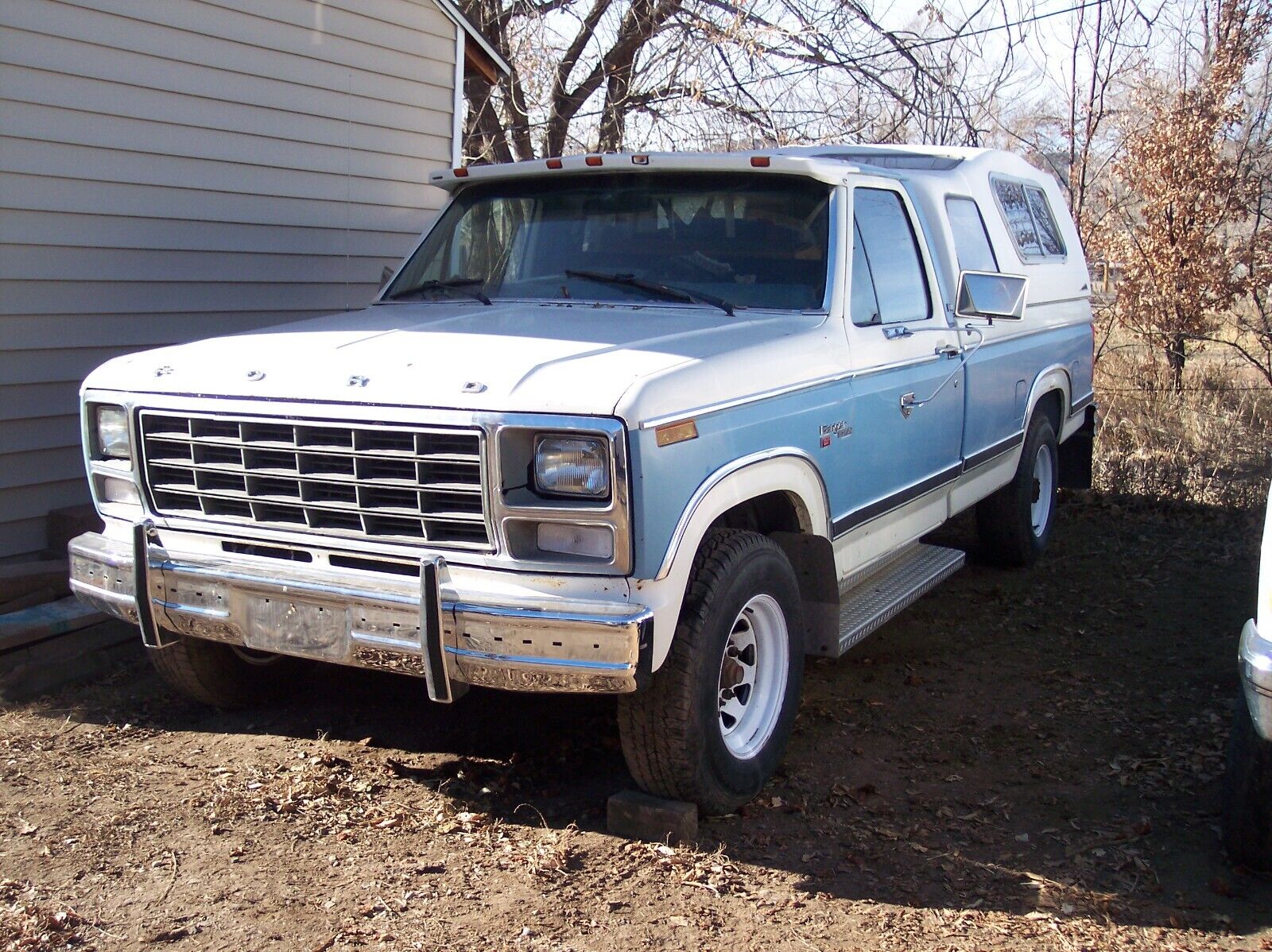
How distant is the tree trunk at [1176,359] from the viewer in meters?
11.9

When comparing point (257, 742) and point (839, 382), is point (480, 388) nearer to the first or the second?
point (839, 382)

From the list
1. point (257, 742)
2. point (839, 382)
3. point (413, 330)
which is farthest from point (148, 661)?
point (839, 382)

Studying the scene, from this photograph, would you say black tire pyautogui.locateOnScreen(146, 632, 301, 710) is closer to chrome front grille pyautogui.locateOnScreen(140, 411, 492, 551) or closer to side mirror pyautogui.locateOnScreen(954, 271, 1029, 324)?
chrome front grille pyautogui.locateOnScreen(140, 411, 492, 551)

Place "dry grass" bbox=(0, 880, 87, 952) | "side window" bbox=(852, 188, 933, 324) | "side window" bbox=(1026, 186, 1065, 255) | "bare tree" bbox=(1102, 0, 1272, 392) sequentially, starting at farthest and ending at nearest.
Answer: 1. "bare tree" bbox=(1102, 0, 1272, 392)
2. "side window" bbox=(1026, 186, 1065, 255)
3. "side window" bbox=(852, 188, 933, 324)
4. "dry grass" bbox=(0, 880, 87, 952)

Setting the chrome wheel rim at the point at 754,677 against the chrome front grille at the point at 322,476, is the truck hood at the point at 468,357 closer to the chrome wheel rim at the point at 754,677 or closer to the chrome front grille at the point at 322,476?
the chrome front grille at the point at 322,476

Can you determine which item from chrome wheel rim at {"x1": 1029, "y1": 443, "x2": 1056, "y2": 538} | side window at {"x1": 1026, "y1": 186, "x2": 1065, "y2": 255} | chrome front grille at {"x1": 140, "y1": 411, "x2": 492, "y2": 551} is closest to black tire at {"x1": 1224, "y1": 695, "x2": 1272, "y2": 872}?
chrome front grille at {"x1": 140, "y1": 411, "x2": 492, "y2": 551}

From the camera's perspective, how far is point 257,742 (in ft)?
14.8

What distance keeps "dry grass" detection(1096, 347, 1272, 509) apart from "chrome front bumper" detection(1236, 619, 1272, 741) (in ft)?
18.4

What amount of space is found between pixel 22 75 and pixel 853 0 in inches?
315

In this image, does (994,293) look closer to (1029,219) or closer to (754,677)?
(754,677)

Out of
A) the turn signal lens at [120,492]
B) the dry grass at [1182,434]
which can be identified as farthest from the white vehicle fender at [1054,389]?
the turn signal lens at [120,492]

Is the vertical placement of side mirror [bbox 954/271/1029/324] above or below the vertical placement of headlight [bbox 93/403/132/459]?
above

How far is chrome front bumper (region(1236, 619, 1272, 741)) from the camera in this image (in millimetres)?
3342

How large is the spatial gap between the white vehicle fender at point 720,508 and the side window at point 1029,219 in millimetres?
3191
